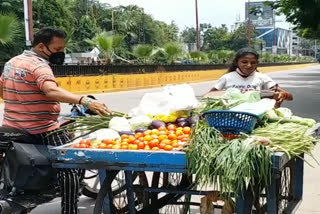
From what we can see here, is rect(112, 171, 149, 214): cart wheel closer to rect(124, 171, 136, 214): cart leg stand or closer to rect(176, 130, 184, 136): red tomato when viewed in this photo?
rect(124, 171, 136, 214): cart leg stand

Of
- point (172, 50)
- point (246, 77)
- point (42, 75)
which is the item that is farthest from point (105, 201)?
point (172, 50)

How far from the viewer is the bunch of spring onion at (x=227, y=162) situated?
3023mm

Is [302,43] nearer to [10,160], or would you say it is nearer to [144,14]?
[144,14]

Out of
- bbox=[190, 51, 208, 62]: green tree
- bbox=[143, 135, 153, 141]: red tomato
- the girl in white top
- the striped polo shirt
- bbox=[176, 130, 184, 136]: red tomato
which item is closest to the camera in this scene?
bbox=[143, 135, 153, 141]: red tomato

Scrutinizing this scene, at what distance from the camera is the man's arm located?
3.68 meters

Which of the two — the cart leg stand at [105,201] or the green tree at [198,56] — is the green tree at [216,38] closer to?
the green tree at [198,56]

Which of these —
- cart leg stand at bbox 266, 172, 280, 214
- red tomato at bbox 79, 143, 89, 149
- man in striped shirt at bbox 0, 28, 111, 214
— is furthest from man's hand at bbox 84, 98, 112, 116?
cart leg stand at bbox 266, 172, 280, 214

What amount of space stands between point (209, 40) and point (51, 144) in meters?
91.6

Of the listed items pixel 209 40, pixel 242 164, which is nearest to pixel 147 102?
pixel 242 164

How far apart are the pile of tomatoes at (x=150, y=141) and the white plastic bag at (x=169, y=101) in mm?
259

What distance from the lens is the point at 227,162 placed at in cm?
304

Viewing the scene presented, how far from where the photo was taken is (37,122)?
13.3 ft

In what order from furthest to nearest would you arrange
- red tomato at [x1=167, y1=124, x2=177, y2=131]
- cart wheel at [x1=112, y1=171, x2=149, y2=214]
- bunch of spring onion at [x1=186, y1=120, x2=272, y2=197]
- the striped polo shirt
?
cart wheel at [x1=112, y1=171, x2=149, y2=214] < the striped polo shirt < red tomato at [x1=167, y1=124, x2=177, y2=131] < bunch of spring onion at [x1=186, y1=120, x2=272, y2=197]

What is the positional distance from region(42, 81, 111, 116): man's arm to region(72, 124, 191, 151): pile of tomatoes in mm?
261
